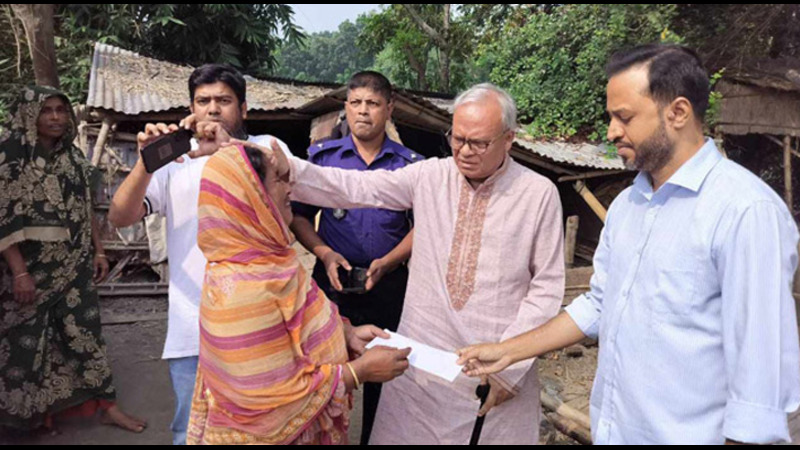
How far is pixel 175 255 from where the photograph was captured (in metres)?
2.33

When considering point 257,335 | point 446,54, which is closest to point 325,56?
point 446,54

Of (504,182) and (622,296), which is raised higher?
(504,182)

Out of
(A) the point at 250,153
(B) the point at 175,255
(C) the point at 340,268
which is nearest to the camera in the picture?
(A) the point at 250,153

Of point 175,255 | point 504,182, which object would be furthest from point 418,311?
point 175,255

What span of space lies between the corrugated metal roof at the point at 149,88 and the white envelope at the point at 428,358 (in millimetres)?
5887

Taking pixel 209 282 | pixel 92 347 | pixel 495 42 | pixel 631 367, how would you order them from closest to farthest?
pixel 631 367, pixel 209 282, pixel 92 347, pixel 495 42

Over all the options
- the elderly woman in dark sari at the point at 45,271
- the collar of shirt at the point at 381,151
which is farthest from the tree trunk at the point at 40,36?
the collar of shirt at the point at 381,151

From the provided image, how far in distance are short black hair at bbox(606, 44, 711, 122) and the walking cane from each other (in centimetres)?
116

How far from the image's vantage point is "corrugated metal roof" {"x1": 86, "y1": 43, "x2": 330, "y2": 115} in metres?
7.46

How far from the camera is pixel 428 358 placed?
1985mm

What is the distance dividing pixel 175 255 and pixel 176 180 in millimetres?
316

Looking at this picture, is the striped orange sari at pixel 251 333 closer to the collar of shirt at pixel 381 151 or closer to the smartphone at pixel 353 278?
the smartphone at pixel 353 278

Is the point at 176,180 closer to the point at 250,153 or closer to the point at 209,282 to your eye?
the point at 250,153

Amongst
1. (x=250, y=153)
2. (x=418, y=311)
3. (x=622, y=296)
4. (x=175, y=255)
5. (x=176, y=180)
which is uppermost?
(x=250, y=153)
